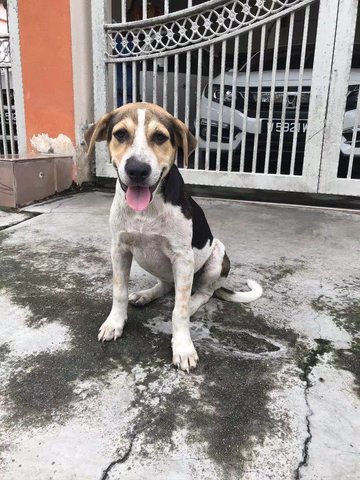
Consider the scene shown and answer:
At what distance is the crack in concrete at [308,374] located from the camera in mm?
1349

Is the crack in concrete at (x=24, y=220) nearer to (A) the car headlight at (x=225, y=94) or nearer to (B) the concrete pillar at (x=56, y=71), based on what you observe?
(B) the concrete pillar at (x=56, y=71)

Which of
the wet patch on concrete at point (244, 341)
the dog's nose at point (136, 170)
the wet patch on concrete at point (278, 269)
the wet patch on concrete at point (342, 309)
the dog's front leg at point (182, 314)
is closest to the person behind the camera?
the dog's nose at point (136, 170)

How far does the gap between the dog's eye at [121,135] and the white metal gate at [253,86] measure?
10.3 ft

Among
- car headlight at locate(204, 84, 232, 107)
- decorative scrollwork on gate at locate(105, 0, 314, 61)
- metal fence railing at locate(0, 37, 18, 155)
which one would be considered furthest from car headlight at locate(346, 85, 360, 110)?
metal fence railing at locate(0, 37, 18, 155)

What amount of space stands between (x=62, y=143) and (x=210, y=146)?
2.02 m

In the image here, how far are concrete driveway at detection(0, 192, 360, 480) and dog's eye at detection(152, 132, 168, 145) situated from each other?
1001 mm

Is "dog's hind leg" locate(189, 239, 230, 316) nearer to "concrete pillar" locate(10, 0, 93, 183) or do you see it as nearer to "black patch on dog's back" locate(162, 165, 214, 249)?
"black patch on dog's back" locate(162, 165, 214, 249)

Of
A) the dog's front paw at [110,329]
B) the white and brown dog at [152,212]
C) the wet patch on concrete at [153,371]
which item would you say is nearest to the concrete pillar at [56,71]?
the wet patch on concrete at [153,371]

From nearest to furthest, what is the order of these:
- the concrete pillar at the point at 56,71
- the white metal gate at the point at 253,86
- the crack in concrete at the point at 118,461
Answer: the crack in concrete at the point at 118,461 < the white metal gate at the point at 253,86 < the concrete pillar at the point at 56,71

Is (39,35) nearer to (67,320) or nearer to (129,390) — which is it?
(67,320)

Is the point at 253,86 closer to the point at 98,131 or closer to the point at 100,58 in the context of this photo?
the point at 100,58

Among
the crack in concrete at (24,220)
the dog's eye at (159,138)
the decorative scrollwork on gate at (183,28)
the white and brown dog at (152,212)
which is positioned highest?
the decorative scrollwork on gate at (183,28)

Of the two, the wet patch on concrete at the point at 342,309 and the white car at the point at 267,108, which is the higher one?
the white car at the point at 267,108

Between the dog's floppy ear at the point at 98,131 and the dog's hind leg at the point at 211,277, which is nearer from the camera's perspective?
the dog's floppy ear at the point at 98,131
